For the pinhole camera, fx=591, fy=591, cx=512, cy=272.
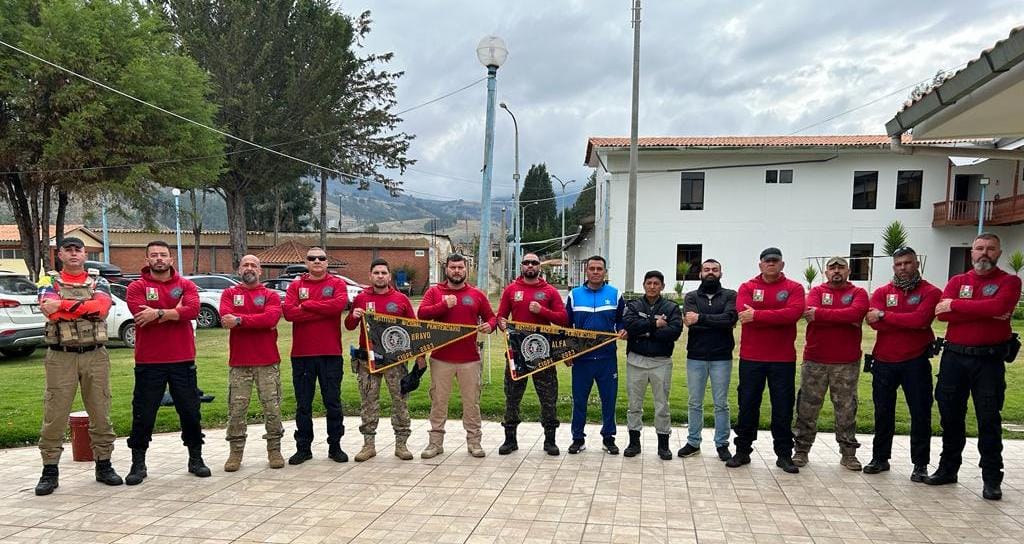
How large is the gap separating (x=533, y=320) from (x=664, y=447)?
1655 mm

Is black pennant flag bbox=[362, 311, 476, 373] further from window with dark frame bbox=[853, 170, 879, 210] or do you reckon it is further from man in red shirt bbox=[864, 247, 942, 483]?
window with dark frame bbox=[853, 170, 879, 210]

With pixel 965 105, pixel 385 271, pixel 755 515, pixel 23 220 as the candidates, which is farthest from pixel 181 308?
pixel 23 220

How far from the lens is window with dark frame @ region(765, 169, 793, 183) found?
928 inches

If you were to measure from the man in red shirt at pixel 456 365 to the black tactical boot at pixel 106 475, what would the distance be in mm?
2439

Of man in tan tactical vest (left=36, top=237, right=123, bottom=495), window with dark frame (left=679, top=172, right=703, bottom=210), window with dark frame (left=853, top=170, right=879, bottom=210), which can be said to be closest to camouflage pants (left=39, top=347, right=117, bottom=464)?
man in tan tactical vest (left=36, top=237, right=123, bottom=495)

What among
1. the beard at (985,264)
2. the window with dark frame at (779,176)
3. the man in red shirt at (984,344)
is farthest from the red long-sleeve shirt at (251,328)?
the window with dark frame at (779,176)

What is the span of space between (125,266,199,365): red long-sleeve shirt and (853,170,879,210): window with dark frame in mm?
25067

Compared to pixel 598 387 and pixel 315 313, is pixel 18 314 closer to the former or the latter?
pixel 315 313


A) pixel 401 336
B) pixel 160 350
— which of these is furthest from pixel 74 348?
pixel 401 336

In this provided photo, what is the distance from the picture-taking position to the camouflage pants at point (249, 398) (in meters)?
5.07

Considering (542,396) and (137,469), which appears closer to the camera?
(137,469)

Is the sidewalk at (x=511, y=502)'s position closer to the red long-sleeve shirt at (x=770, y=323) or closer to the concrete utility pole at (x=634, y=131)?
the red long-sleeve shirt at (x=770, y=323)

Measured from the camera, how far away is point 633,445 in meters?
5.45

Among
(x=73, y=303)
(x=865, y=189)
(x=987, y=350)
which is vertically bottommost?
(x=987, y=350)
